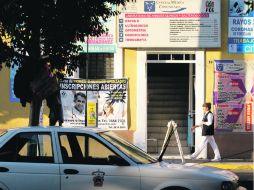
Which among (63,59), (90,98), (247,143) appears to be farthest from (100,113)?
(63,59)

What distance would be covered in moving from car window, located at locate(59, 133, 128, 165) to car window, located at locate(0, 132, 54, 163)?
214 mm

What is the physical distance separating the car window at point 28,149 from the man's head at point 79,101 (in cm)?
818

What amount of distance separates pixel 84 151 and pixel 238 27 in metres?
9.45

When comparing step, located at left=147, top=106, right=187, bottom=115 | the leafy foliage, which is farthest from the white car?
step, located at left=147, top=106, right=187, bottom=115

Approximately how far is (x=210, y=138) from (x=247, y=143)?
3.94 ft

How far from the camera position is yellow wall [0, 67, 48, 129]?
53.7ft

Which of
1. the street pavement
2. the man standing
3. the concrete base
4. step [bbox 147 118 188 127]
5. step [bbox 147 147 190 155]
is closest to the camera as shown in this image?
the street pavement

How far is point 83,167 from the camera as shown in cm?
788

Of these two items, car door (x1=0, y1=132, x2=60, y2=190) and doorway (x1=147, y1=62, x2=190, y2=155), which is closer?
car door (x1=0, y1=132, x2=60, y2=190)

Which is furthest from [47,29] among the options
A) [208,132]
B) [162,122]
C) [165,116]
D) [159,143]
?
[165,116]

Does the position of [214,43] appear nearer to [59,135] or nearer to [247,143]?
[247,143]

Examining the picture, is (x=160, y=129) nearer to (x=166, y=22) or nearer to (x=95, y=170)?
(x=166, y=22)

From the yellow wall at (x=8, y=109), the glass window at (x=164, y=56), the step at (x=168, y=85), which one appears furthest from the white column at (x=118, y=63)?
the yellow wall at (x=8, y=109)

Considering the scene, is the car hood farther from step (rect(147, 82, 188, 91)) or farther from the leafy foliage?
step (rect(147, 82, 188, 91))
